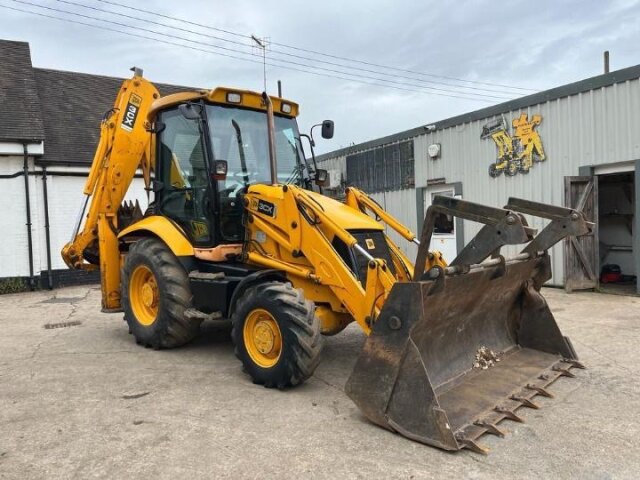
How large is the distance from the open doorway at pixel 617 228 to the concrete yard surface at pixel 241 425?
603cm

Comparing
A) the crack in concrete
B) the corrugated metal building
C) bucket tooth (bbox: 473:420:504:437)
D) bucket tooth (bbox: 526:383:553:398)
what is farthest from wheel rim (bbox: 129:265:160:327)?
the corrugated metal building

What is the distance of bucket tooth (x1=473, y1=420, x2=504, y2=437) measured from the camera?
369cm

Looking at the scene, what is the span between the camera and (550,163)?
1055 centimetres

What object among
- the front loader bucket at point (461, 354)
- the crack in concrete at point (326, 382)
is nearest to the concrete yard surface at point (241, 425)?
the crack in concrete at point (326, 382)

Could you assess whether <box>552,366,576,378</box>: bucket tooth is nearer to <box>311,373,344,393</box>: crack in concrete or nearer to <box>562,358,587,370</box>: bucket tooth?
<box>562,358,587,370</box>: bucket tooth

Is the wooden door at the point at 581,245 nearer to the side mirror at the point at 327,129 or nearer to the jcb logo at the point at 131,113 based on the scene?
the side mirror at the point at 327,129

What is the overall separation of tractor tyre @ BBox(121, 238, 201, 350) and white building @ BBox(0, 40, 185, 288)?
25.1 feet

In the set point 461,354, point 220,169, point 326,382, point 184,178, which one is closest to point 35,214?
point 184,178

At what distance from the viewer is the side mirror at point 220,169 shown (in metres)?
5.46

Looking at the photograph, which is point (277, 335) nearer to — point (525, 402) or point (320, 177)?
point (525, 402)

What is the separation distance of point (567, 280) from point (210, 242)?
7358 millimetres

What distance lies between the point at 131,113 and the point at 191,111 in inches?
80.6

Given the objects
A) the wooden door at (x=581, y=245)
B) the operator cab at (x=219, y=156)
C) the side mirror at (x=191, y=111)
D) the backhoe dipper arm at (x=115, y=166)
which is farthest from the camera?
the wooden door at (x=581, y=245)

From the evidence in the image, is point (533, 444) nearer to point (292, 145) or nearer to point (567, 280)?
point (292, 145)
